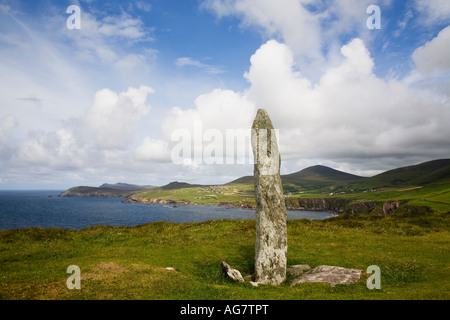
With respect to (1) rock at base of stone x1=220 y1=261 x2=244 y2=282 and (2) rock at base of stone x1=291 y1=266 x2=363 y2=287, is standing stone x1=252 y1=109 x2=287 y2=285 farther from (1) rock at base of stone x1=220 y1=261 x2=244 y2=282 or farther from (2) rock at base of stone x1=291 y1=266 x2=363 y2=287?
(2) rock at base of stone x1=291 y1=266 x2=363 y2=287

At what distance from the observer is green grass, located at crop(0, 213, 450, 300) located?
1425 cm

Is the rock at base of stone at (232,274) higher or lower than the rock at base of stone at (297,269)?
higher

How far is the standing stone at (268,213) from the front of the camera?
1791 centimetres

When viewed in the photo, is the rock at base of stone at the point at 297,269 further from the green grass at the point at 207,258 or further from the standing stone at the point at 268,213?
the green grass at the point at 207,258

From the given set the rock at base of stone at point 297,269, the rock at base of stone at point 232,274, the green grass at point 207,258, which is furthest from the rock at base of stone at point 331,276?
the rock at base of stone at point 232,274

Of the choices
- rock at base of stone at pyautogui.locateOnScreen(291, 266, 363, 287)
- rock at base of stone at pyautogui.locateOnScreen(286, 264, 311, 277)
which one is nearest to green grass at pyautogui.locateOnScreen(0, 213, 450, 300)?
rock at base of stone at pyautogui.locateOnScreen(291, 266, 363, 287)

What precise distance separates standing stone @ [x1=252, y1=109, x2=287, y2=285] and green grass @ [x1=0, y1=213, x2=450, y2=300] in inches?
57.1

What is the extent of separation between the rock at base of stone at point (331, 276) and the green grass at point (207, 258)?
2.06ft

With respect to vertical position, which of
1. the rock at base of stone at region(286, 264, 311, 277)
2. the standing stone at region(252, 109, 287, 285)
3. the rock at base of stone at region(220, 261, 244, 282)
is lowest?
the rock at base of stone at region(286, 264, 311, 277)

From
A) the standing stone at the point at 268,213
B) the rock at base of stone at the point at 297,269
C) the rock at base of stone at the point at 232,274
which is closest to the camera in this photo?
the rock at base of stone at the point at 232,274

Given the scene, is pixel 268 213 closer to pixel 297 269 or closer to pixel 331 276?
pixel 297 269

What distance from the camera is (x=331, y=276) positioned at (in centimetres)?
1664

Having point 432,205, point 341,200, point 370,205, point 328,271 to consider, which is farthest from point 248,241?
point 341,200
